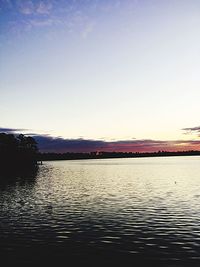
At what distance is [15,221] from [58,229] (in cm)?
709

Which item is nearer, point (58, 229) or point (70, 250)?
point (70, 250)

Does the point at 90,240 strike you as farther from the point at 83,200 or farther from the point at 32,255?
the point at 83,200

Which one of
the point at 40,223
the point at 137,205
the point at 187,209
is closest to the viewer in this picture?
the point at 40,223

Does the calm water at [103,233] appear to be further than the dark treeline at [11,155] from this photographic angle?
No

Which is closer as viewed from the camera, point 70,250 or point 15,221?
point 70,250

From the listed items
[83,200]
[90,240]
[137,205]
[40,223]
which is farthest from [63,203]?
[90,240]

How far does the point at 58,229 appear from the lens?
34.5 meters

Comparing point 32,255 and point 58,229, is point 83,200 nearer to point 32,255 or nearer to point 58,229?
point 58,229

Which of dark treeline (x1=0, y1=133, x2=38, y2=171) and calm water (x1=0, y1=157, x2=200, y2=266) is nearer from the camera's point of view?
calm water (x1=0, y1=157, x2=200, y2=266)

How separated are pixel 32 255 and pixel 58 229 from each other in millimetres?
8833

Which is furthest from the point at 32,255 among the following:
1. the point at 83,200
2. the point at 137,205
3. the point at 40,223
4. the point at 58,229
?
the point at 83,200

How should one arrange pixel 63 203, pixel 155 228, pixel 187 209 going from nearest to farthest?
1. pixel 155 228
2. pixel 187 209
3. pixel 63 203

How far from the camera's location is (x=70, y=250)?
88.7 feet

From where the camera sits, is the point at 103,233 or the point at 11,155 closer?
the point at 103,233
